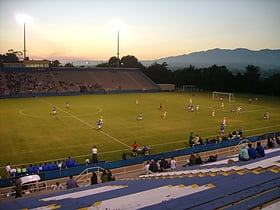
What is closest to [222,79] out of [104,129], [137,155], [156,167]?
[104,129]

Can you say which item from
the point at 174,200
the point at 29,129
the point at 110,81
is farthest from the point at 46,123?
the point at 110,81

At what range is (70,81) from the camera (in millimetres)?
77062

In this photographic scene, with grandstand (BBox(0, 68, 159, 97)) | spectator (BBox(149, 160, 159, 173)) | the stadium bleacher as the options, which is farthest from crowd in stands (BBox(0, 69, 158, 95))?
the stadium bleacher

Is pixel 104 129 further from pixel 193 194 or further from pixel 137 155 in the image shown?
pixel 193 194

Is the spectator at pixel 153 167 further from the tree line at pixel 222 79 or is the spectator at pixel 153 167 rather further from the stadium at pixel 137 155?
the tree line at pixel 222 79

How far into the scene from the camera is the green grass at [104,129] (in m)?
23.1

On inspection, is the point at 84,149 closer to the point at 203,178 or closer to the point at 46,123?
the point at 46,123

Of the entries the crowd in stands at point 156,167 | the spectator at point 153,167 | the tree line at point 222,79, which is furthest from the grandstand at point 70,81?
the spectator at point 153,167

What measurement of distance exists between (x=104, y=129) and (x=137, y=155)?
9.18 m

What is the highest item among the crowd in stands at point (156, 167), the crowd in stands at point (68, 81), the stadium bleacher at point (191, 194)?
the crowd in stands at point (68, 81)

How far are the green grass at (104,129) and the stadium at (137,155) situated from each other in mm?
70

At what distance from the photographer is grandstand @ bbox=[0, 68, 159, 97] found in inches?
2709

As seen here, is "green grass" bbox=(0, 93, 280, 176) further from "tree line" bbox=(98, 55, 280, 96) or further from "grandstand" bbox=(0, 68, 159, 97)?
"tree line" bbox=(98, 55, 280, 96)

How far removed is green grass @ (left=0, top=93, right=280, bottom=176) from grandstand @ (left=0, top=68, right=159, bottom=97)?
24.5m
